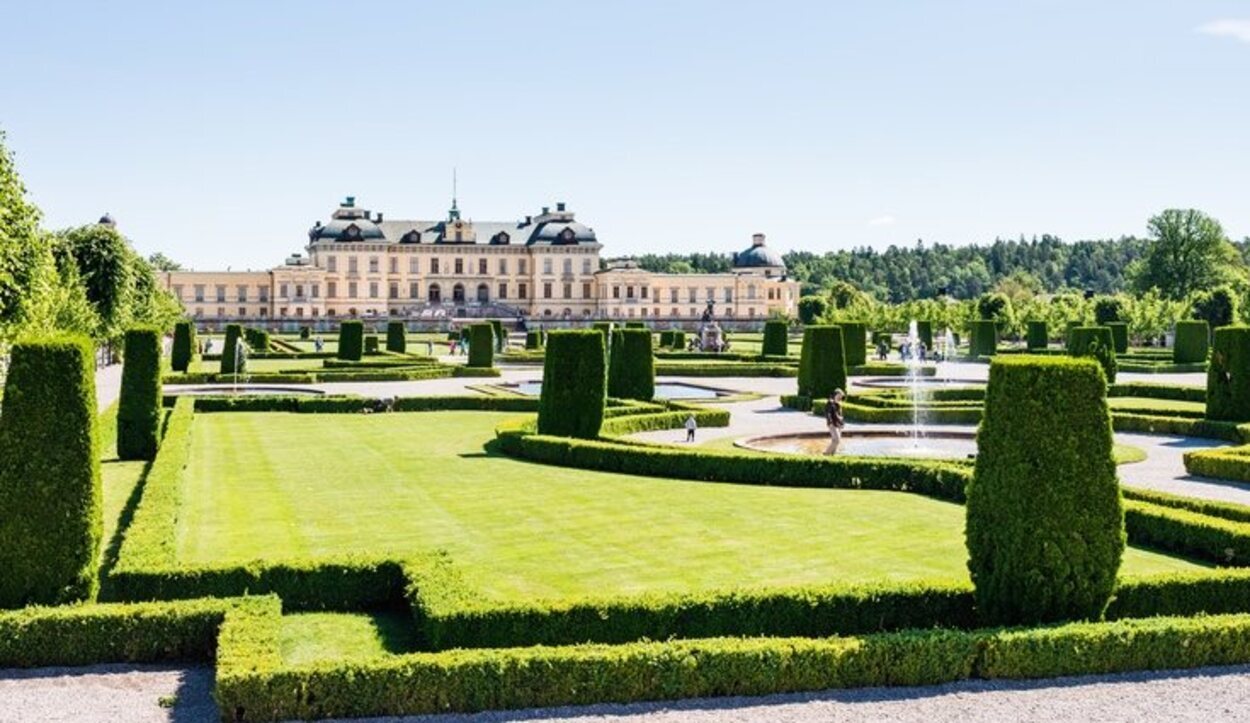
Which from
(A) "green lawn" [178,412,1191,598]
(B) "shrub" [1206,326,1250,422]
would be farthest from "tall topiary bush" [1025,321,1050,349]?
(A) "green lawn" [178,412,1191,598]

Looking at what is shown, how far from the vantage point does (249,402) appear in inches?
1017

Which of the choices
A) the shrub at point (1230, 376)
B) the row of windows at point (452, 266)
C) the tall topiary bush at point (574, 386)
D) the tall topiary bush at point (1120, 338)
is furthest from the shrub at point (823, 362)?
the row of windows at point (452, 266)

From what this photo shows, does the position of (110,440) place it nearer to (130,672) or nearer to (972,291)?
(130,672)

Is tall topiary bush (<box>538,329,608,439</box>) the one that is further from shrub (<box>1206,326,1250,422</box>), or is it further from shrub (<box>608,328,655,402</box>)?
shrub (<box>1206,326,1250,422</box>)

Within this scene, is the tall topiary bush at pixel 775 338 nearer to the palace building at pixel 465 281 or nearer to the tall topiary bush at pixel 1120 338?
the tall topiary bush at pixel 1120 338

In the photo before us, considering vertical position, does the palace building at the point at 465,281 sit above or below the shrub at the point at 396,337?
above

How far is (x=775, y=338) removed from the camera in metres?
43.7

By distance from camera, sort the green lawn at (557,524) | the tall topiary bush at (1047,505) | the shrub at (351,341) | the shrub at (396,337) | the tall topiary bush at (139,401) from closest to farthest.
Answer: the tall topiary bush at (1047,505) → the green lawn at (557,524) → the tall topiary bush at (139,401) → the shrub at (351,341) → the shrub at (396,337)

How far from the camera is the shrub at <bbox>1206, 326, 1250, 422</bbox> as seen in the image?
21484mm

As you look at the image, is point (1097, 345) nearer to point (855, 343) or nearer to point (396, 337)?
point (855, 343)

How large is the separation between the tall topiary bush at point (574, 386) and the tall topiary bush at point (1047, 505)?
10.9 m

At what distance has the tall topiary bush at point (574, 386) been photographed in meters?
19.3

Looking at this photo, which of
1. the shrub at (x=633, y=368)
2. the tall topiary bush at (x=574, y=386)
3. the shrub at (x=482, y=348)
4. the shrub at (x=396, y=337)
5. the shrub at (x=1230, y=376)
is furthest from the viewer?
the shrub at (x=396, y=337)

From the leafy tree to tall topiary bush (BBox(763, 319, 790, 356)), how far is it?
45.8m
